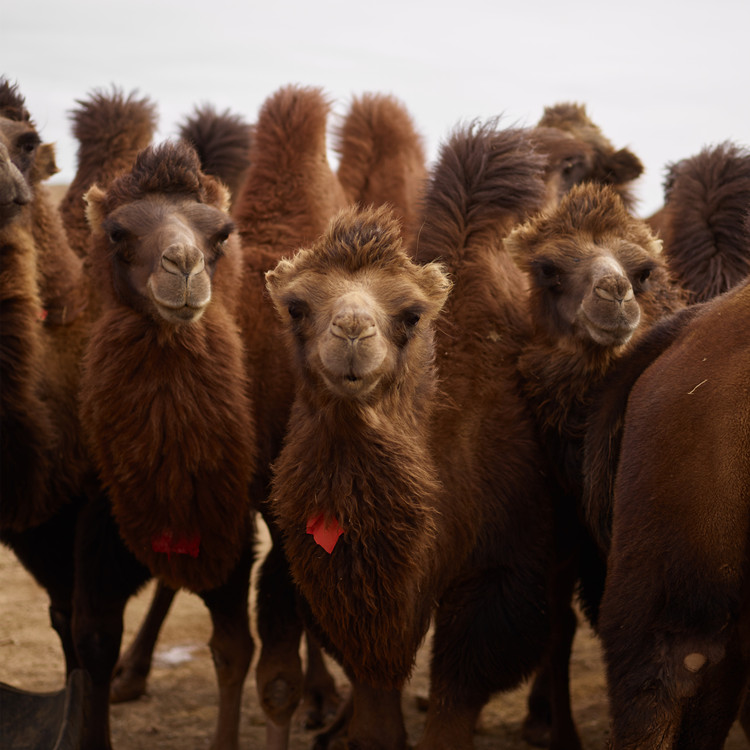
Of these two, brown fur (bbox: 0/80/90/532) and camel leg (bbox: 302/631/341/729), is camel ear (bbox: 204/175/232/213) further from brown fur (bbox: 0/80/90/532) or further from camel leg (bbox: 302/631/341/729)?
camel leg (bbox: 302/631/341/729)

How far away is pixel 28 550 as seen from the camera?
512 cm

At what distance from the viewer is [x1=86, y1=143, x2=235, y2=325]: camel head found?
4008 mm

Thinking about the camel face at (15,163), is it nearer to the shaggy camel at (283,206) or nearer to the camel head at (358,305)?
the shaggy camel at (283,206)

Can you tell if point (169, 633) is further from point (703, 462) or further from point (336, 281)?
point (703, 462)

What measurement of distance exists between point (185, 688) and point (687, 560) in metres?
4.19

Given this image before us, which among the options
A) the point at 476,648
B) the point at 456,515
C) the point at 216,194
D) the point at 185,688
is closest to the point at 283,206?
the point at 216,194

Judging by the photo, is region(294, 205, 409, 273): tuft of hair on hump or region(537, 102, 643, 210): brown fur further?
region(537, 102, 643, 210): brown fur

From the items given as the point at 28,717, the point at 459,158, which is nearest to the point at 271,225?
the point at 459,158

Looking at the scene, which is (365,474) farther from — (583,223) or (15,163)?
(15,163)

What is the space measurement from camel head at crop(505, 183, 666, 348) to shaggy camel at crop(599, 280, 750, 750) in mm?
720

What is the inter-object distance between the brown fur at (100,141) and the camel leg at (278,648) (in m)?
2.17

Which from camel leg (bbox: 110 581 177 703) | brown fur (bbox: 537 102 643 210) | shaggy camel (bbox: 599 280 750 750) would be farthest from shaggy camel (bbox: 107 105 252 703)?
shaggy camel (bbox: 599 280 750 750)

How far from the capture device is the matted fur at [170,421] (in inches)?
164

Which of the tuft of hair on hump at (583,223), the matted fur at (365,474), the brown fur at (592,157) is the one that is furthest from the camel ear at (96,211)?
the brown fur at (592,157)
